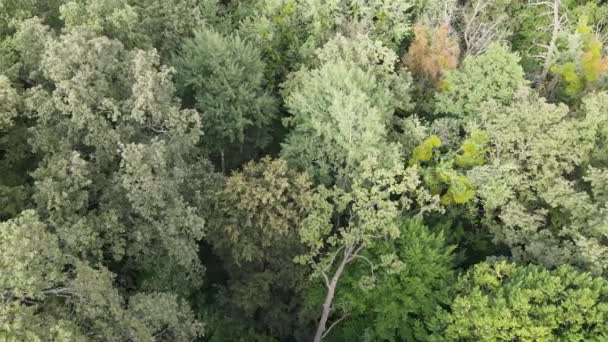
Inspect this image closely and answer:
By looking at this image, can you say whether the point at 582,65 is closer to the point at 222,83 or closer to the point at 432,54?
the point at 432,54

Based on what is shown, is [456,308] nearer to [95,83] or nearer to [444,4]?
[95,83]

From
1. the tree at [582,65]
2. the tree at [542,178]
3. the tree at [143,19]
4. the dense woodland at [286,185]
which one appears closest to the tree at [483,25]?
the dense woodland at [286,185]

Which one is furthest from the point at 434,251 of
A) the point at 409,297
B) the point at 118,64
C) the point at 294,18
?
the point at 294,18

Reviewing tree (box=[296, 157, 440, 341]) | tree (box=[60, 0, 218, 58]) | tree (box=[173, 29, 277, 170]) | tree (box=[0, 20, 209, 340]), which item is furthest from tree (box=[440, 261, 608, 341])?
tree (box=[60, 0, 218, 58])

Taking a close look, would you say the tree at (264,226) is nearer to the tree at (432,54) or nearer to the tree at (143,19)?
the tree at (143,19)

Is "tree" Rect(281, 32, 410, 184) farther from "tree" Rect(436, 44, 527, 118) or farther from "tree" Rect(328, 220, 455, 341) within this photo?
"tree" Rect(328, 220, 455, 341)
